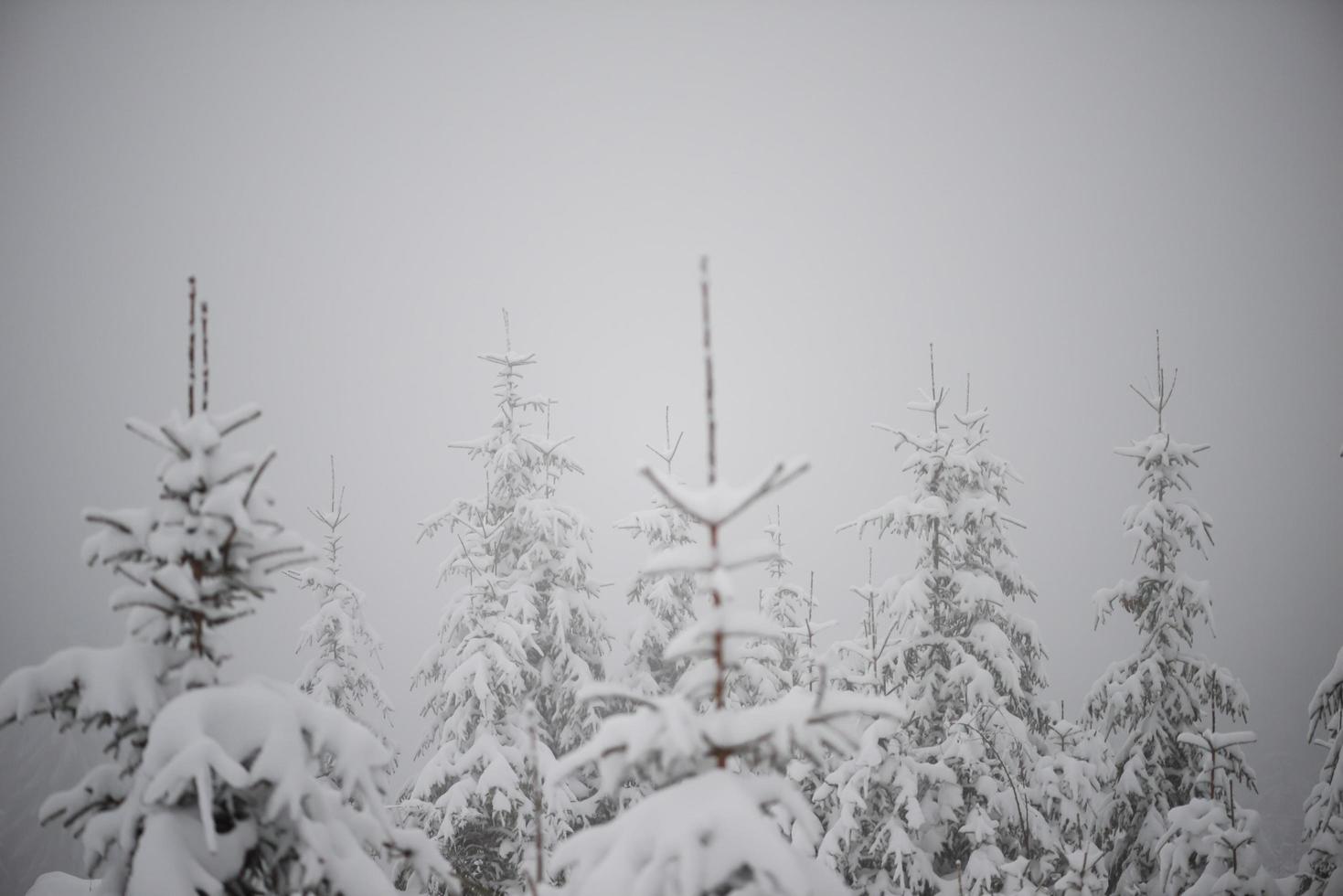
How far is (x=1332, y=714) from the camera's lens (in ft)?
27.6

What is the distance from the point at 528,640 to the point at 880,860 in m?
7.85

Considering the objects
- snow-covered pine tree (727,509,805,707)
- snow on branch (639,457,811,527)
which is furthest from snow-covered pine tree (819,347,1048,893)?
snow on branch (639,457,811,527)

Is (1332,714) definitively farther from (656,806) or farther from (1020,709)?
(656,806)

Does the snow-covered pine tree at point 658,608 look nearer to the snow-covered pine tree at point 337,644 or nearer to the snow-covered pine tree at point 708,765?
the snow-covered pine tree at point 337,644

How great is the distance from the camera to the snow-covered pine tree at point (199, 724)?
3822 mm

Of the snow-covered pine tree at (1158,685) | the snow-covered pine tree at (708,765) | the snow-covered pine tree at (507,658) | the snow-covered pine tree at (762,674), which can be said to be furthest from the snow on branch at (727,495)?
the snow-covered pine tree at (1158,685)

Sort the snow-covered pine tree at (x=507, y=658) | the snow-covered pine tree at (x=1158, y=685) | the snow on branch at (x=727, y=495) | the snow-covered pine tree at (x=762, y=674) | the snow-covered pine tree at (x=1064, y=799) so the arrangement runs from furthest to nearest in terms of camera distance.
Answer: the snow-covered pine tree at (x=762, y=674) → the snow-covered pine tree at (x=507, y=658) → the snow-covered pine tree at (x=1158, y=685) → the snow-covered pine tree at (x=1064, y=799) → the snow on branch at (x=727, y=495)

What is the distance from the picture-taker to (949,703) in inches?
527

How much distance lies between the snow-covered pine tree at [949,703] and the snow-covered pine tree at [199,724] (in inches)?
363

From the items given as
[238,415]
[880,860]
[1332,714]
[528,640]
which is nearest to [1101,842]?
[880,860]

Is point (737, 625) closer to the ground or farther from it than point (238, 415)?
closer to the ground

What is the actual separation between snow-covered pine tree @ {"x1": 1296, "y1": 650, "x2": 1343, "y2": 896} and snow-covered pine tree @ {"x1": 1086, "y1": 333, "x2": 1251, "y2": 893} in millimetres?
3816

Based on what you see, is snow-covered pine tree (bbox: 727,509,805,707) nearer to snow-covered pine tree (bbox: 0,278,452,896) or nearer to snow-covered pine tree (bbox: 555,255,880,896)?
snow-covered pine tree (bbox: 555,255,880,896)

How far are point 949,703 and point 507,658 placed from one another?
8.91 metres
